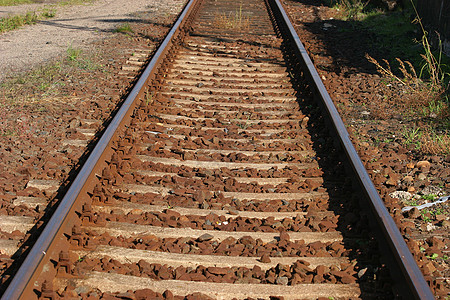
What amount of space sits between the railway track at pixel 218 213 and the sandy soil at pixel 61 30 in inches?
97.5

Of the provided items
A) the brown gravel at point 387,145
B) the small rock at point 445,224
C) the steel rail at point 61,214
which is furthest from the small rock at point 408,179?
the steel rail at point 61,214

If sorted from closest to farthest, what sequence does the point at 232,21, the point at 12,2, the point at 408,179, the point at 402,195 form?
the point at 402,195, the point at 408,179, the point at 232,21, the point at 12,2

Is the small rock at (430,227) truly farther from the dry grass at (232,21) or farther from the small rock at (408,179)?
the dry grass at (232,21)

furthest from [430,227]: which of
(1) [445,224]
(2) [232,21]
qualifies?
(2) [232,21]

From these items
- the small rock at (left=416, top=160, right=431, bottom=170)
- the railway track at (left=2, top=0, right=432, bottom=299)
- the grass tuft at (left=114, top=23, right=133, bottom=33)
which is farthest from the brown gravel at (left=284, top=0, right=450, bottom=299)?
the grass tuft at (left=114, top=23, right=133, bottom=33)

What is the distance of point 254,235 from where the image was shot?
371 cm

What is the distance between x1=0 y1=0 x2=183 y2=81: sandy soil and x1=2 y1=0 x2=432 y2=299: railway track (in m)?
2.48

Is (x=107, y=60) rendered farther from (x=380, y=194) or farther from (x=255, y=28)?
(x=380, y=194)

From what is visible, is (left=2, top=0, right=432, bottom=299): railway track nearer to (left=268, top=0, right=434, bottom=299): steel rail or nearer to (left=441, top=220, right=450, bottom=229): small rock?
(left=268, top=0, right=434, bottom=299): steel rail

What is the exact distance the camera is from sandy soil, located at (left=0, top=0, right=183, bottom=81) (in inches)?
312

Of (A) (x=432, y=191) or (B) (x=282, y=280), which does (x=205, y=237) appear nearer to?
(B) (x=282, y=280)

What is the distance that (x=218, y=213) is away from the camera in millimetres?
3963

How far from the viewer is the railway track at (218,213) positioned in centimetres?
316

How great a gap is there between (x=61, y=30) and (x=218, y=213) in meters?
7.27
